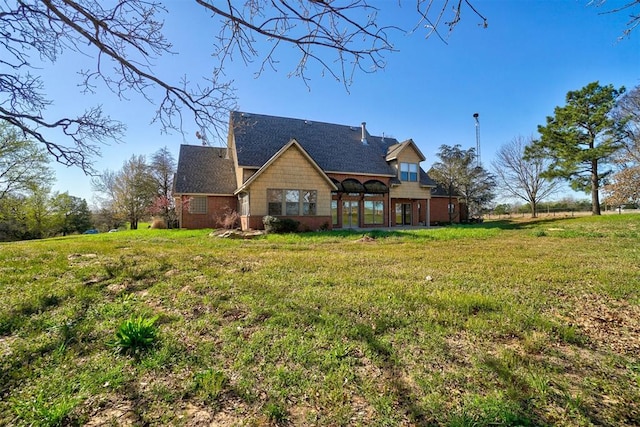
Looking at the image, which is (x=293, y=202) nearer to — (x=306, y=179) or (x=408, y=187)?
(x=306, y=179)

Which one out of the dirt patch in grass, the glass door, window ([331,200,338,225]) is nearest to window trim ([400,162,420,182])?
the glass door

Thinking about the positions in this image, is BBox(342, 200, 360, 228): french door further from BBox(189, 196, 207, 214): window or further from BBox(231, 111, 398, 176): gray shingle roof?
BBox(189, 196, 207, 214): window

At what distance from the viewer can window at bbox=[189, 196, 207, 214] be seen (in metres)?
20.1

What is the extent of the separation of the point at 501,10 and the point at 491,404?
4.67 metres

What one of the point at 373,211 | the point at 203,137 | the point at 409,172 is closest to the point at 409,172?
the point at 409,172

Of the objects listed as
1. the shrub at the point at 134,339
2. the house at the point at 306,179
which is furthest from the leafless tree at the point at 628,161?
the shrub at the point at 134,339

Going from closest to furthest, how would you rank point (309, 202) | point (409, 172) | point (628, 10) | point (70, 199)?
point (628, 10) < point (309, 202) < point (409, 172) < point (70, 199)

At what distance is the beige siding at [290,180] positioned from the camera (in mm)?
17438

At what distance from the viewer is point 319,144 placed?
2308cm

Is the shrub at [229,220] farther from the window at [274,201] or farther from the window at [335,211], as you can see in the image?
the window at [335,211]

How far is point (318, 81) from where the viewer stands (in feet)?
12.7

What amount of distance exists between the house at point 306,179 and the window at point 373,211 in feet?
0.27

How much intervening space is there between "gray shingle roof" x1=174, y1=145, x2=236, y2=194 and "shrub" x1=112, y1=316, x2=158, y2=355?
17573 mm

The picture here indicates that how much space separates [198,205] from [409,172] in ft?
55.6
